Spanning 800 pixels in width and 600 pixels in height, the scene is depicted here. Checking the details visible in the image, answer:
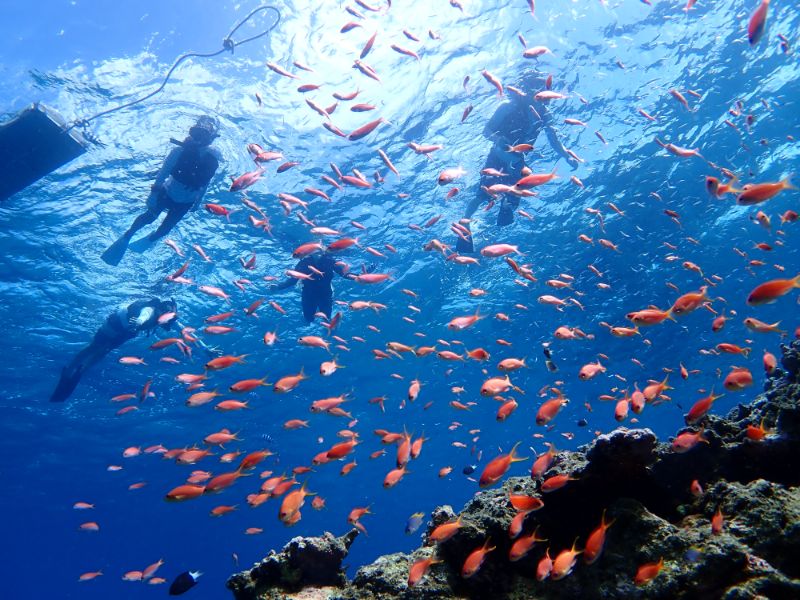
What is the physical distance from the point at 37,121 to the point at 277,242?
29.4 feet

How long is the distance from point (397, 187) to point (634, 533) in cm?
1414

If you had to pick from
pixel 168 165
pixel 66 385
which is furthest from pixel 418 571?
pixel 66 385

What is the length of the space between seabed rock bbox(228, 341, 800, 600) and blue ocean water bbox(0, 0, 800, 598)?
119 cm

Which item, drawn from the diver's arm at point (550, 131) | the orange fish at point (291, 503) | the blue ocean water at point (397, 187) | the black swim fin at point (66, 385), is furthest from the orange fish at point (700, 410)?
the black swim fin at point (66, 385)

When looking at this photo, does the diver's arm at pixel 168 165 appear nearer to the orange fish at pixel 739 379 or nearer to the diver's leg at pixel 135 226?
the diver's leg at pixel 135 226

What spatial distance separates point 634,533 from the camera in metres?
3.60

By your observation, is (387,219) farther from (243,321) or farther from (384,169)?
(243,321)

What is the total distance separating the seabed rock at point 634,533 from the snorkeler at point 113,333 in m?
10.8

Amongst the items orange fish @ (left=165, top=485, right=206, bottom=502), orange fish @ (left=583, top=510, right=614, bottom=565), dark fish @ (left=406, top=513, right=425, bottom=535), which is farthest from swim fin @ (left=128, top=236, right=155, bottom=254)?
orange fish @ (left=583, top=510, right=614, bottom=565)

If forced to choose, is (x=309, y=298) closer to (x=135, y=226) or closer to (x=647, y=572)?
(x=135, y=226)

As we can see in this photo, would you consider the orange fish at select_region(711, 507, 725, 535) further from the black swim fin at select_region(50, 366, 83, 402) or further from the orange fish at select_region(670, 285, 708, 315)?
the black swim fin at select_region(50, 366, 83, 402)

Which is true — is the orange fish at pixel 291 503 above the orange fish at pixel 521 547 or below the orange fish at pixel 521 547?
above

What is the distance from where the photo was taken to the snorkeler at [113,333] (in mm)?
13414

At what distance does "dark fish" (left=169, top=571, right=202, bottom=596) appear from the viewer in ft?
23.8
